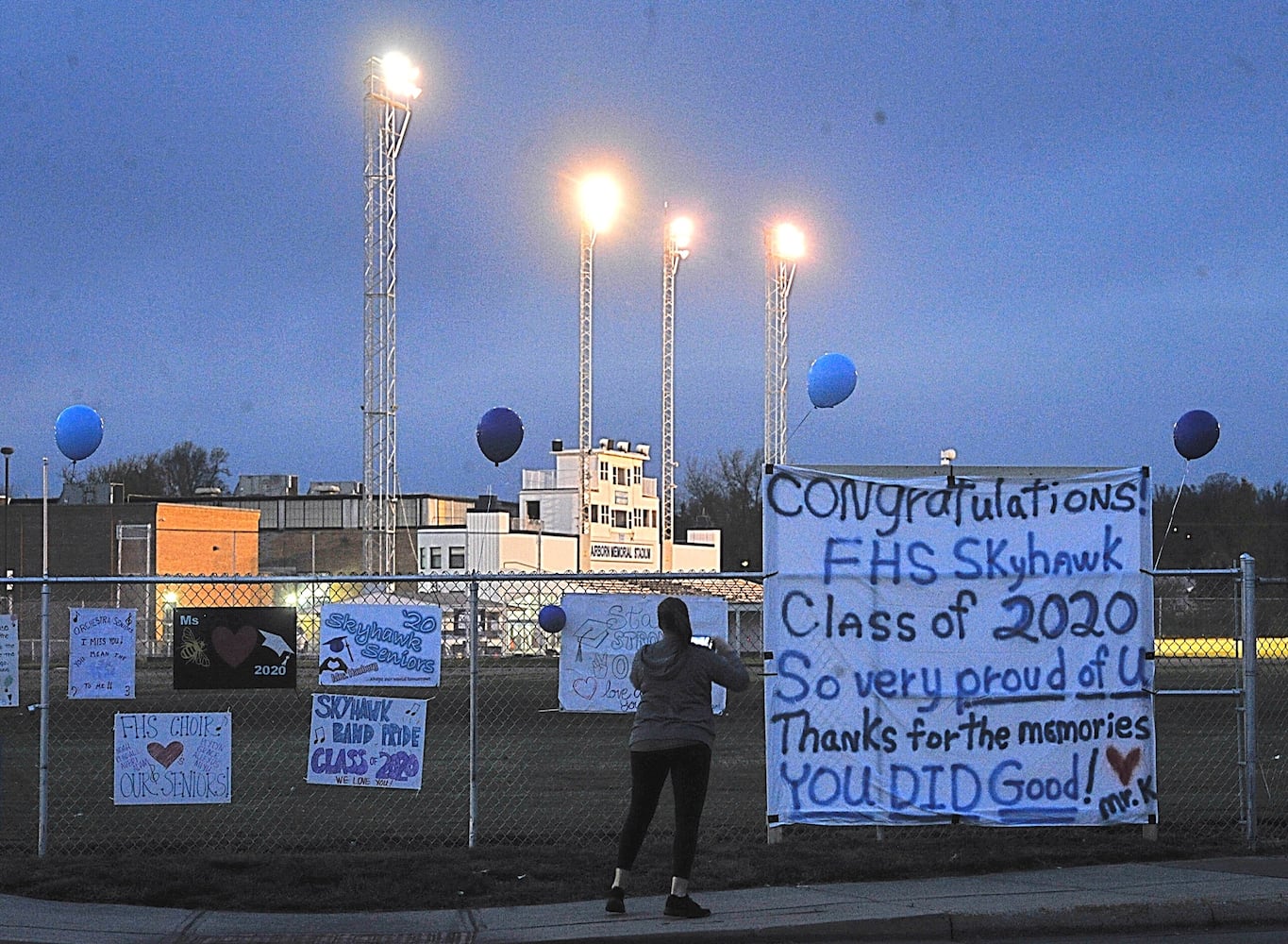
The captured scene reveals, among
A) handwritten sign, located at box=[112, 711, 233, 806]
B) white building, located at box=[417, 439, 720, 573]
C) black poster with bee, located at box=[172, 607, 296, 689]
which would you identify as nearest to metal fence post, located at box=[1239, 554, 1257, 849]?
black poster with bee, located at box=[172, 607, 296, 689]

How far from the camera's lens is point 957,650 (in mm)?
10141

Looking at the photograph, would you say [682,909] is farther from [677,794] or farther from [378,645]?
[378,645]

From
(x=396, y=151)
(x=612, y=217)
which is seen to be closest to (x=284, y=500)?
(x=612, y=217)

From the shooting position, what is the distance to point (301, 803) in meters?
14.2

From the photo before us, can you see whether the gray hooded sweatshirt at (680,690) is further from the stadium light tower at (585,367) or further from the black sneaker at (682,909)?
the stadium light tower at (585,367)

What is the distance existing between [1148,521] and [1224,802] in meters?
4.22

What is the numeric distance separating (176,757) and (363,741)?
4.24 feet

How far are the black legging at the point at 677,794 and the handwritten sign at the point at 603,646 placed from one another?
2072mm

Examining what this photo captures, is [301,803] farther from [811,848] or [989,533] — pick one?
[989,533]

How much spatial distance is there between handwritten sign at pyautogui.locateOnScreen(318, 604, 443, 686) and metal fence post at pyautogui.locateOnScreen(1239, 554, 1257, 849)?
5.57 metres

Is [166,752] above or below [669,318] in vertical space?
below

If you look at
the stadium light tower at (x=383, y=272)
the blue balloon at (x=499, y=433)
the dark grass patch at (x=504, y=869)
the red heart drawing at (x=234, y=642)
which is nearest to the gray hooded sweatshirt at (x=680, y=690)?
the dark grass patch at (x=504, y=869)

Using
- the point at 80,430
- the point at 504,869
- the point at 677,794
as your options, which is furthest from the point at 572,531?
the point at 677,794

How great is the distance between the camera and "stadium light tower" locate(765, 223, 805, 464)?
72562mm
